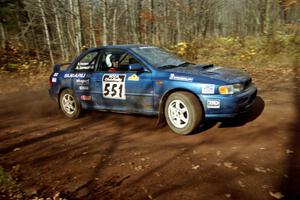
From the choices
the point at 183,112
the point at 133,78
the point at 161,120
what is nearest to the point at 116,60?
the point at 133,78

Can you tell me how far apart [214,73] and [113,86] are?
2.03 m

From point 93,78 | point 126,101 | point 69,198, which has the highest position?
point 93,78

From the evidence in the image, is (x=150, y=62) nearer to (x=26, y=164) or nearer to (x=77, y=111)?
(x=77, y=111)

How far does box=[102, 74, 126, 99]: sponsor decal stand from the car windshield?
60 cm

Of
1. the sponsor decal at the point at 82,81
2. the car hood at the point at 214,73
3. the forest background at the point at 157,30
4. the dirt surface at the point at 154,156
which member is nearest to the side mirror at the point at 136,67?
the car hood at the point at 214,73

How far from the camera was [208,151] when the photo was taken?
4523 mm

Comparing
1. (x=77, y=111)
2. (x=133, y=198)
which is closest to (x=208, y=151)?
(x=133, y=198)

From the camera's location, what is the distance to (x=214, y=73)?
536 cm

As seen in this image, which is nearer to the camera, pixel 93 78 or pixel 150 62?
pixel 150 62

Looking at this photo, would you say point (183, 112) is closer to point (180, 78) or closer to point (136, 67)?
point (180, 78)

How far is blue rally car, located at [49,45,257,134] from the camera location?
507cm

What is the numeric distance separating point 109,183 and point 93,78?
3285 millimetres

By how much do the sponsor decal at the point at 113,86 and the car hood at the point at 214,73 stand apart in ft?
3.45

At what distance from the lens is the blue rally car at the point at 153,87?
5.07 meters
